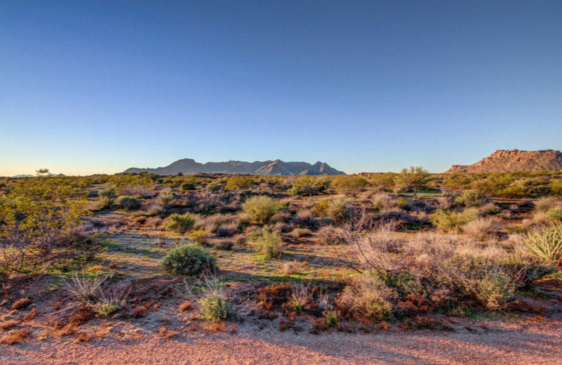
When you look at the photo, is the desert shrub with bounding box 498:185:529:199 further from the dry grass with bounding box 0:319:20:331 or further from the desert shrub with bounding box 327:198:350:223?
the dry grass with bounding box 0:319:20:331

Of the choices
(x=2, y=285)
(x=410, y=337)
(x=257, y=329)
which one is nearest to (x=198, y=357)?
(x=257, y=329)

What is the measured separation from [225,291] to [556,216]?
1652 centimetres

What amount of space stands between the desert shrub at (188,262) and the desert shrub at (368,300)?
3920mm

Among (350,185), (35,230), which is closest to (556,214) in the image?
(350,185)

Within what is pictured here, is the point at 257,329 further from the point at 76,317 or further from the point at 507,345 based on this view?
the point at 507,345

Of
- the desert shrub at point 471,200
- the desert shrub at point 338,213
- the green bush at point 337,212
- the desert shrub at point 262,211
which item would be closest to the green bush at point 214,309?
the desert shrub at point 262,211

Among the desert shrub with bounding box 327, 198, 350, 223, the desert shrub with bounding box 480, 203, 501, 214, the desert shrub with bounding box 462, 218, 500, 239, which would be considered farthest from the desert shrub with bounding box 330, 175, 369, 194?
the desert shrub with bounding box 462, 218, 500, 239

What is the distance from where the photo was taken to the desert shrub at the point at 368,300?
15.8ft

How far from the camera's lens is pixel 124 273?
6.89 m

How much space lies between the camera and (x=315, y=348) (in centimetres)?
396

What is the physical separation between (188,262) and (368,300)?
5.12 metres

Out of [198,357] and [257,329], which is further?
[257,329]

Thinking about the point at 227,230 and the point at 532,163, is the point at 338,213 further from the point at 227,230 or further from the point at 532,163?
the point at 532,163

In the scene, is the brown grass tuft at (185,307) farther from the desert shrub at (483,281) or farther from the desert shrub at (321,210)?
the desert shrub at (321,210)
